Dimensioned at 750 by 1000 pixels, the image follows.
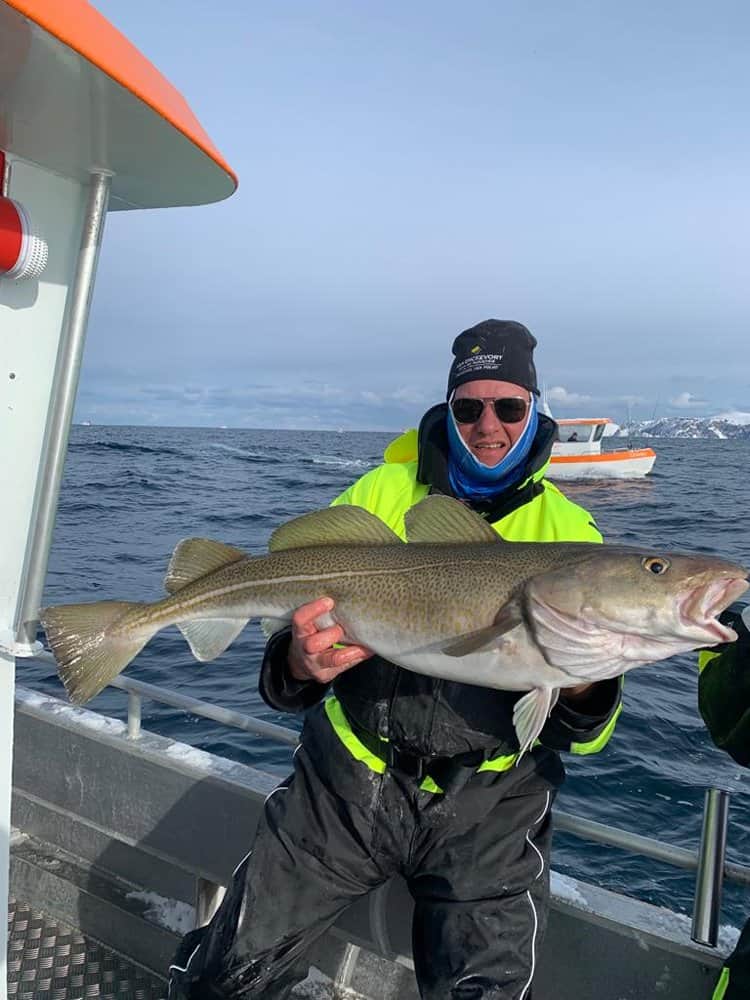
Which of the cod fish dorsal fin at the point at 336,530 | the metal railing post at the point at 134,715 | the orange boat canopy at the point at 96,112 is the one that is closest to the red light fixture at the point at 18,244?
the orange boat canopy at the point at 96,112

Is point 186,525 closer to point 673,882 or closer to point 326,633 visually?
point 673,882

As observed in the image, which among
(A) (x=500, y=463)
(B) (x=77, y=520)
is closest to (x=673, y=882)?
(A) (x=500, y=463)

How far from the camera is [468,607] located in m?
2.76

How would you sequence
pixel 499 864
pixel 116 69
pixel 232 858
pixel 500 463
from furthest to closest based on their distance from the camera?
1. pixel 232 858
2. pixel 500 463
3. pixel 499 864
4. pixel 116 69

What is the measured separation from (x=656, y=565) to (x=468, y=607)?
2.07ft

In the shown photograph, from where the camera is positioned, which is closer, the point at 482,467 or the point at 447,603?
the point at 447,603

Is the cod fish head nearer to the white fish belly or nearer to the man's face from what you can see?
the white fish belly

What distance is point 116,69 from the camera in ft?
6.40

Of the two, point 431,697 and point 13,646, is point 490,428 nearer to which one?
point 431,697

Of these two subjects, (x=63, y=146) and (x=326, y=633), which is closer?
(x=63, y=146)

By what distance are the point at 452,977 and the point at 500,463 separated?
1903mm

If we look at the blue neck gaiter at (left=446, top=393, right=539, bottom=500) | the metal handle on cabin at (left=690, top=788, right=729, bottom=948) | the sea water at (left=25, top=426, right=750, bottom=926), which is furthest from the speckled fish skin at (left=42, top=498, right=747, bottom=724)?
the sea water at (left=25, top=426, right=750, bottom=926)

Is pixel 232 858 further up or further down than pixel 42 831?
further up

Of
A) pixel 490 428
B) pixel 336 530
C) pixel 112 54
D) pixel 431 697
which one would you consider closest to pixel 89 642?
pixel 336 530
